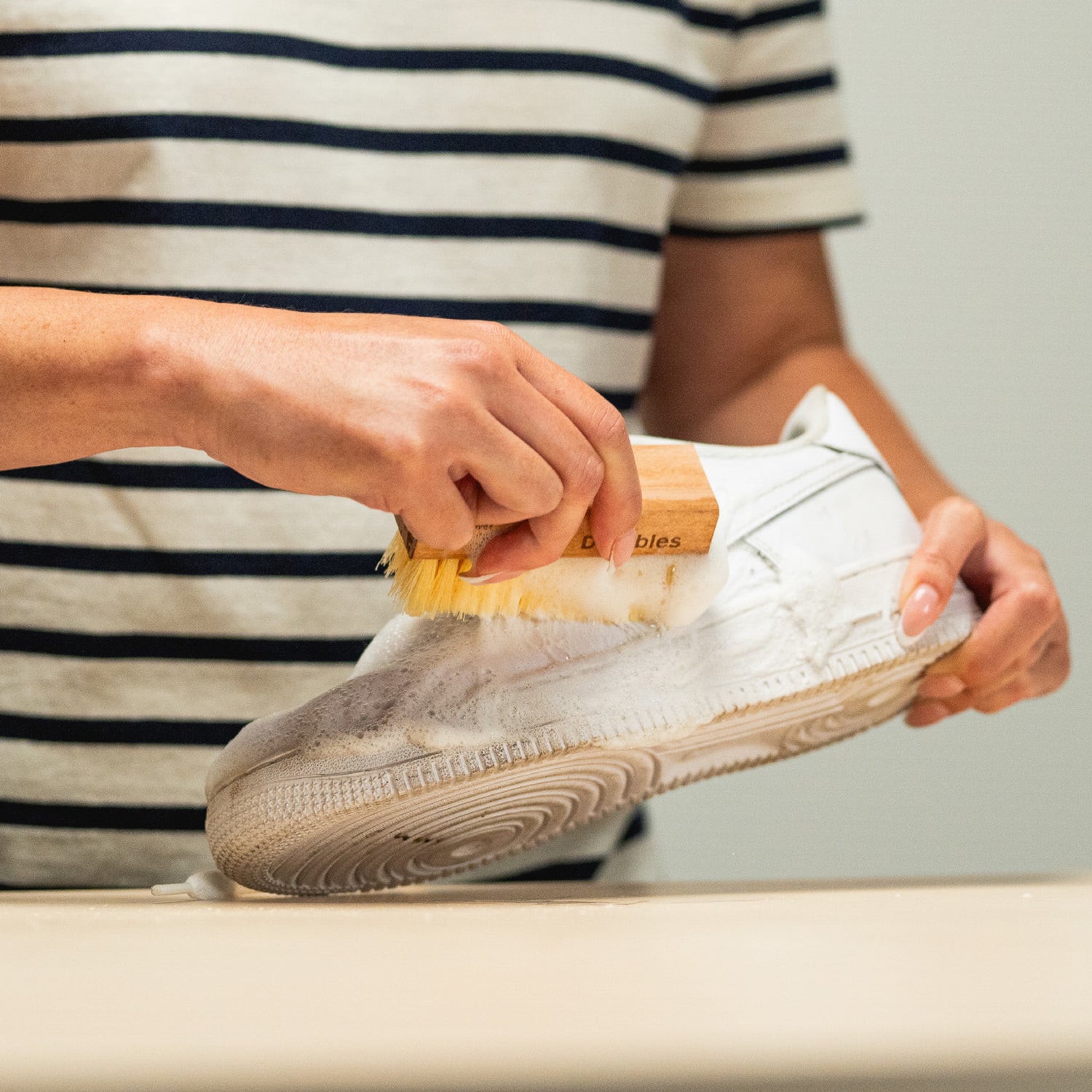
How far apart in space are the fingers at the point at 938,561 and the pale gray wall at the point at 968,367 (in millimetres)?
727

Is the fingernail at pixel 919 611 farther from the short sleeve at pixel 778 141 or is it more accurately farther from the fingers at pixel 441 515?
the short sleeve at pixel 778 141

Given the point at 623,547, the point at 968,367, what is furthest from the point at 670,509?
the point at 968,367

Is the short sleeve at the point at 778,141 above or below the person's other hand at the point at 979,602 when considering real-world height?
above

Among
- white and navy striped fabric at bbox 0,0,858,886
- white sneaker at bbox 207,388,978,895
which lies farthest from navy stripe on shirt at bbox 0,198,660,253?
white sneaker at bbox 207,388,978,895

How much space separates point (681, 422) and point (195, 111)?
0.38 meters

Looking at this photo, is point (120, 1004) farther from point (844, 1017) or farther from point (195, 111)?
point (195, 111)

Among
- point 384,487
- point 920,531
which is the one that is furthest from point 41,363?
point 920,531

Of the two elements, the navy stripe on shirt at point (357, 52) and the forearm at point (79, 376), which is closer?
the forearm at point (79, 376)

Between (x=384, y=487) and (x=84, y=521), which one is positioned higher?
(x=384, y=487)

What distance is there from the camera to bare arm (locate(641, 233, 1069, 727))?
518 millimetres

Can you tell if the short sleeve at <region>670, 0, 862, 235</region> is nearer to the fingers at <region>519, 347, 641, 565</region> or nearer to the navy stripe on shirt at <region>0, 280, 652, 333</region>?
the navy stripe on shirt at <region>0, 280, 652, 333</region>

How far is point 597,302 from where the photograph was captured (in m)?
0.64

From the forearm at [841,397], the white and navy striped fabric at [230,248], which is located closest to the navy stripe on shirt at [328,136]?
the white and navy striped fabric at [230,248]

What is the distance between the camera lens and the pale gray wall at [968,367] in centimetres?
117
